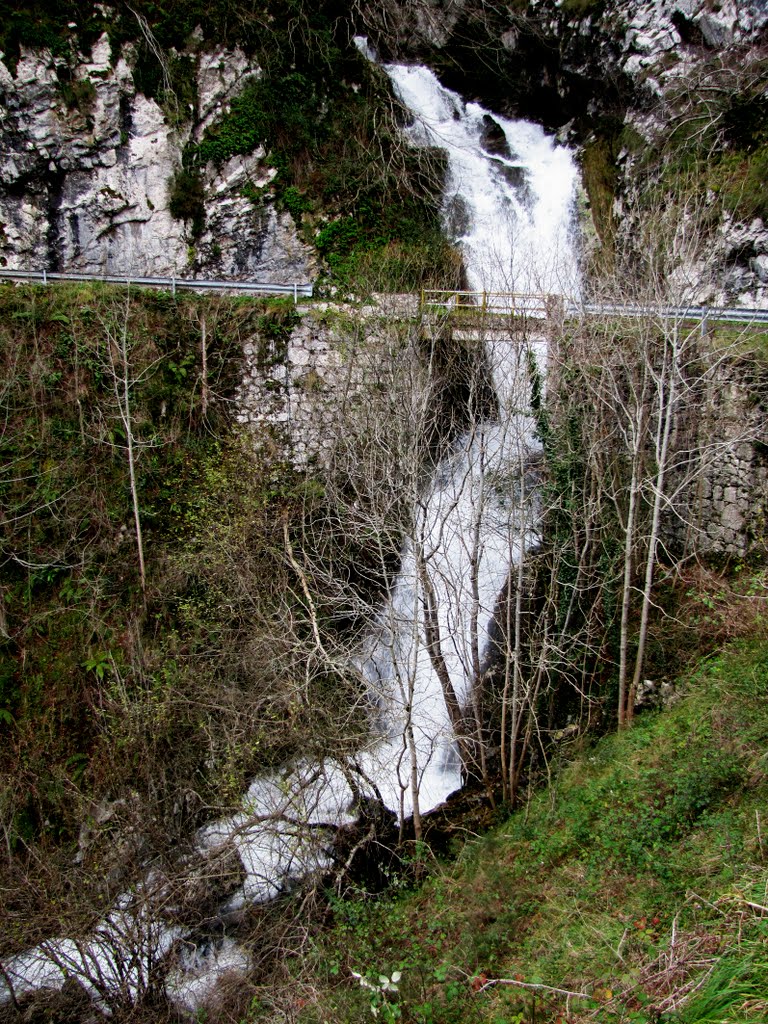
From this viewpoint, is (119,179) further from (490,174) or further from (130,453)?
(490,174)

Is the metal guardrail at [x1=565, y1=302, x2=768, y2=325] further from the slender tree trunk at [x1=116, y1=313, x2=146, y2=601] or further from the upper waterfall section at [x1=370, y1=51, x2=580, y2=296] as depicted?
the slender tree trunk at [x1=116, y1=313, x2=146, y2=601]

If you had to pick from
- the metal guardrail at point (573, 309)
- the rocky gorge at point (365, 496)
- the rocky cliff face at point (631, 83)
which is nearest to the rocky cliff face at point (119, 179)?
the rocky gorge at point (365, 496)

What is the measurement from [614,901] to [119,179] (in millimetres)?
15556

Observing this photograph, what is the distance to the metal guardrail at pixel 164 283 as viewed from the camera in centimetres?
1188

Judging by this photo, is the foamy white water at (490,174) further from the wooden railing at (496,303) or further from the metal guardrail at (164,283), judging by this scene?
the metal guardrail at (164,283)

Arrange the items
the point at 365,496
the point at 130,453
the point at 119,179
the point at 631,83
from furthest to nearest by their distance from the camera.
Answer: the point at 631,83 → the point at 119,179 → the point at 130,453 → the point at 365,496

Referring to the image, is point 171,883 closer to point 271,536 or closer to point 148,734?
point 148,734

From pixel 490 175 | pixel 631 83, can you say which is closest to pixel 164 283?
pixel 490 175

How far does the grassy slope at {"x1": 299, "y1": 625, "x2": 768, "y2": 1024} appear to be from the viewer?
3.80 m

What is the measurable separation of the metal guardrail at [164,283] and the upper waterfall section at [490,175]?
4239 mm

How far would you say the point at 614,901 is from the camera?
5.86 meters

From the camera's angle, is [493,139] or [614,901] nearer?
[614,901]

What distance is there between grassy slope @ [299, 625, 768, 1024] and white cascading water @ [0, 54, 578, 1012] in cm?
134

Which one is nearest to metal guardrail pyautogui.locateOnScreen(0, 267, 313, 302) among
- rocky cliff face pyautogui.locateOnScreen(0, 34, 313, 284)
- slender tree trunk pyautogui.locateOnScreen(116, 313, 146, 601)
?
slender tree trunk pyautogui.locateOnScreen(116, 313, 146, 601)
